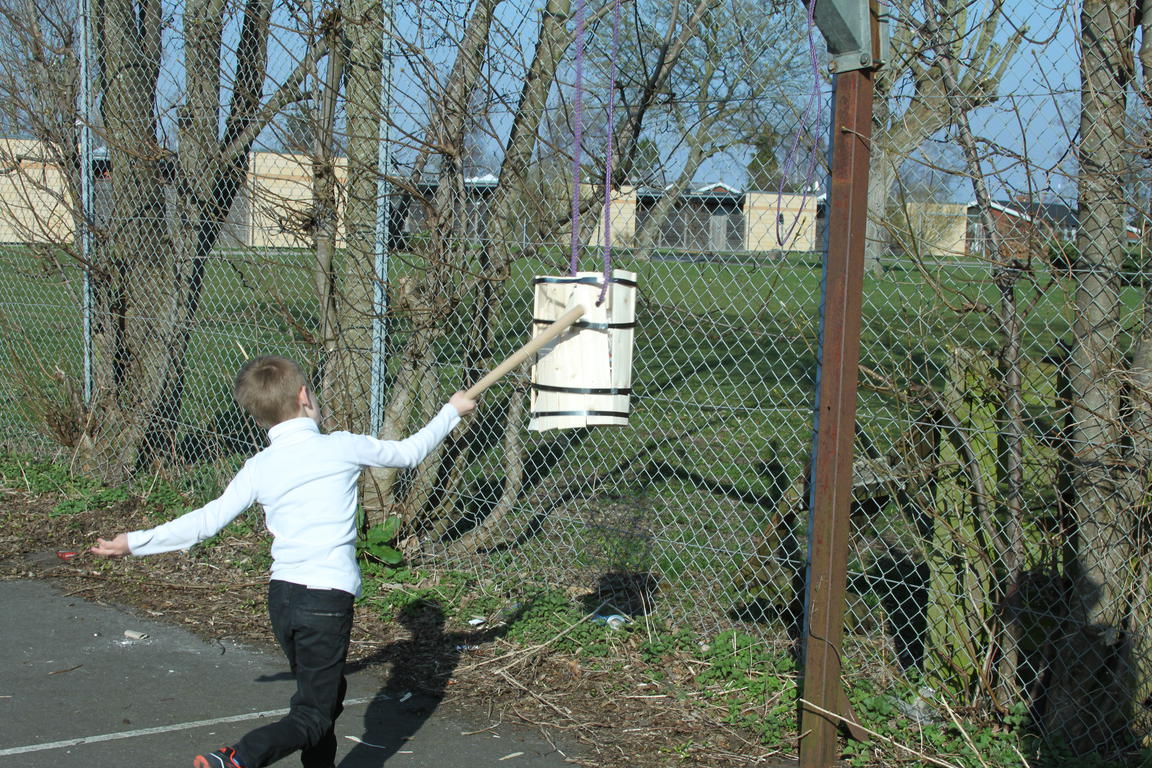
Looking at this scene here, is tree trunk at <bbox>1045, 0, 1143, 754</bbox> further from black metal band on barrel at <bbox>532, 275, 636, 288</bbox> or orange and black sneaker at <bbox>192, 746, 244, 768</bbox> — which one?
orange and black sneaker at <bbox>192, 746, 244, 768</bbox>

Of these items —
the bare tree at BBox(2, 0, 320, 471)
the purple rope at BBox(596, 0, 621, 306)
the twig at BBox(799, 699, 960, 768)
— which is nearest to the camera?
the purple rope at BBox(596, 0, 621, 306)

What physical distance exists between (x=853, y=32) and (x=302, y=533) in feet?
7.35

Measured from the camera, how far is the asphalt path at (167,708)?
3680 mm

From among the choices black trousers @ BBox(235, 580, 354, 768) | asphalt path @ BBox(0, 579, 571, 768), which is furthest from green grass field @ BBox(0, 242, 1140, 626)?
black trousers @ BBox(235, 580, 354, 768)

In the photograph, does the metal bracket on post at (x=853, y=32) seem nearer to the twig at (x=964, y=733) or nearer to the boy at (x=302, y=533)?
the boy at (x=302, y=533)

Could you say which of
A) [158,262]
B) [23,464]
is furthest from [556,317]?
[23,464]

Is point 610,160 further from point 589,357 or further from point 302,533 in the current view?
point 302,533

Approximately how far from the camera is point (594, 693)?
419 cm

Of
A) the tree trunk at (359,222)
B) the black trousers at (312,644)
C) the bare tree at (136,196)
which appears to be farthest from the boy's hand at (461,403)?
the bare tree at (136,196)

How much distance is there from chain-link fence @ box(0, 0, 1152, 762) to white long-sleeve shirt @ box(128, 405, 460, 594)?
59.1 inches

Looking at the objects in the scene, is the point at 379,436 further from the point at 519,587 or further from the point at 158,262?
the point at 158,262

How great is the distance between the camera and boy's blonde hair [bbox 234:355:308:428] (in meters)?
3.22

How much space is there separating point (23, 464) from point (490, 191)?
4.38 meters

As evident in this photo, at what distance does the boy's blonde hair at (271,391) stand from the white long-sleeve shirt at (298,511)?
4 cm
